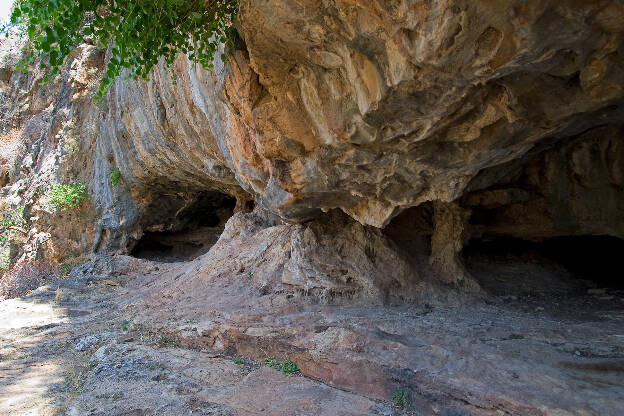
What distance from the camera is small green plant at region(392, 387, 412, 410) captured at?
9.95 ft

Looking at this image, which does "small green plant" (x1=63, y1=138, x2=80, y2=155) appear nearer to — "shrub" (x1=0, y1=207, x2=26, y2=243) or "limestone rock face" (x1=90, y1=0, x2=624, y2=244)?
"shrub" (x1=0, y1=207, x2=26, y2=243)

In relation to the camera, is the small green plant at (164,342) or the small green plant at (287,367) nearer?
the small green plant at (287,367)

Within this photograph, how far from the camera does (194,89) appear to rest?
19.7 ft

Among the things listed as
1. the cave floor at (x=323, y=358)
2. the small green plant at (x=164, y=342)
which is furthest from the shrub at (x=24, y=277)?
the small green plant at (x=164, y=342)

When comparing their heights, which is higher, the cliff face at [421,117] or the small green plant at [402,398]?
the cliff face at [421,117]

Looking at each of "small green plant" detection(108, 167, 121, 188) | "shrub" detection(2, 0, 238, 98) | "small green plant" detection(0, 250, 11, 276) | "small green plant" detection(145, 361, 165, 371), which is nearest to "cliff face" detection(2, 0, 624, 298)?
"shrub" detection(2, 0, 238, 98)

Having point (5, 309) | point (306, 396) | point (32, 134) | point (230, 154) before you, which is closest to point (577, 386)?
point (306, 396)

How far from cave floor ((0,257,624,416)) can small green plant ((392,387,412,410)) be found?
40 millimetres

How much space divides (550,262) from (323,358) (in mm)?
5466

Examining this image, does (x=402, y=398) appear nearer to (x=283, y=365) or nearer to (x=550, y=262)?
(x=283, y=365)

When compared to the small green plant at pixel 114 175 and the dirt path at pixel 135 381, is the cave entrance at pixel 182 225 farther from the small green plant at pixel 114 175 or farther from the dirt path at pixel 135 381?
the dirt path at pixel 135 381

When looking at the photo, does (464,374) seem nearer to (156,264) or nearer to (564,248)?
(564,248)

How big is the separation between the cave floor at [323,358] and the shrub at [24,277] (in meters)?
5.41

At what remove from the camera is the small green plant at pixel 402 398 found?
3033 mm
